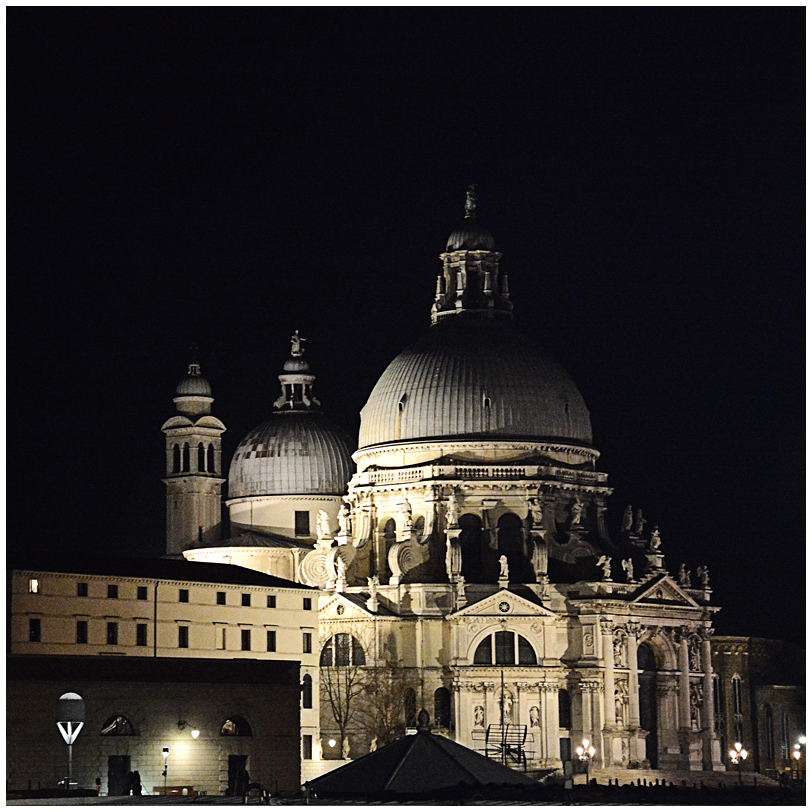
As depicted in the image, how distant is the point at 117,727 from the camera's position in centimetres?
7219

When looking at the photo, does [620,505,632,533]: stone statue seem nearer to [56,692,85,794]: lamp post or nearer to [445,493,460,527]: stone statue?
[445,493,460,527]: stone statue

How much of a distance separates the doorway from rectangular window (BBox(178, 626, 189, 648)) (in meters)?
15.7

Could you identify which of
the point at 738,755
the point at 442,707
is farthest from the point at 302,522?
the point at 738,755

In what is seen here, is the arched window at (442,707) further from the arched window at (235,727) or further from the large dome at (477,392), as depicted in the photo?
the arched window at (235,727)

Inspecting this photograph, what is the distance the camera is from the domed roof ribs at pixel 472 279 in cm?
10725

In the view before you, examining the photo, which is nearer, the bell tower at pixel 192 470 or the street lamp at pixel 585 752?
the street lamp at pixel 585 752

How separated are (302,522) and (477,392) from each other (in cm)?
1260

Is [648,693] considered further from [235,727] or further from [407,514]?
[235,727]

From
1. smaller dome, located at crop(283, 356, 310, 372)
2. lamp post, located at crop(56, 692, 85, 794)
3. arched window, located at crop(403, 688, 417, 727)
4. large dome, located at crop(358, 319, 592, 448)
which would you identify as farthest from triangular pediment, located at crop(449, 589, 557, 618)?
lamp post, located at crop(56, 692, 85, 794)

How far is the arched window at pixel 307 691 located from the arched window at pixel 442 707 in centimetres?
533

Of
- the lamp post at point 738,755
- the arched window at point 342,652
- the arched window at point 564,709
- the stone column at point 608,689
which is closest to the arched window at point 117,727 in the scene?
the arched window at point 342,652

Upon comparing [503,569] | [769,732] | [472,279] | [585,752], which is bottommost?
[585,752]

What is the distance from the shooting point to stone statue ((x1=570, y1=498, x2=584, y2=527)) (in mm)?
103062

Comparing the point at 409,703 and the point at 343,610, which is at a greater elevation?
the point at 343,610
